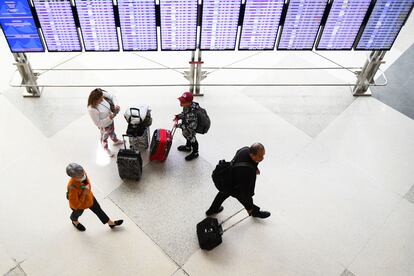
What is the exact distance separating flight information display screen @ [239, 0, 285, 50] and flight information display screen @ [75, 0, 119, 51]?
6.76ft

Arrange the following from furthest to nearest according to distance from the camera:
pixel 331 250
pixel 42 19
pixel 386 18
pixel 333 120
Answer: pixel 333 120, pixel 386 18, pixel 42 19, pixel 331 250

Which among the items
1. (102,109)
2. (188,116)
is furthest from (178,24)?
(102,109)

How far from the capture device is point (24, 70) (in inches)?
248

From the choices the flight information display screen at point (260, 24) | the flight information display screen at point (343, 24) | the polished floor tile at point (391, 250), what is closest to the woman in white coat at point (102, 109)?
the flight information display screen at point (260, 24)

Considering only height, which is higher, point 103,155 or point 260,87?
point 260,87

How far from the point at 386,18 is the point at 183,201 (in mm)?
4422

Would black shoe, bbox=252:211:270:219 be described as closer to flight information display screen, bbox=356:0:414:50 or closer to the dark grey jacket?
the dark grey jacket

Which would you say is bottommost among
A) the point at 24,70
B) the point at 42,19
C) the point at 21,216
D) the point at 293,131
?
the point at 21,216

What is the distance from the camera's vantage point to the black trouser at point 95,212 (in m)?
4.57

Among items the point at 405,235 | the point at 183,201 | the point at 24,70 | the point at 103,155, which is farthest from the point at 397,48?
the point at 24,70

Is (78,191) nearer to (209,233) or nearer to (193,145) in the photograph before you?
(209,233)

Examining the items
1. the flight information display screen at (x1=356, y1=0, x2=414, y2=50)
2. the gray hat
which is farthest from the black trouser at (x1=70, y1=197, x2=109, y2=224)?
the flight information display screen at (x1=356, y1=0, x2=414, y2=50)

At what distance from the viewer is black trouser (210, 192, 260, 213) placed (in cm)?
453

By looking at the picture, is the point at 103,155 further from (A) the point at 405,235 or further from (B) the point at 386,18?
(B) the point at 386,18
